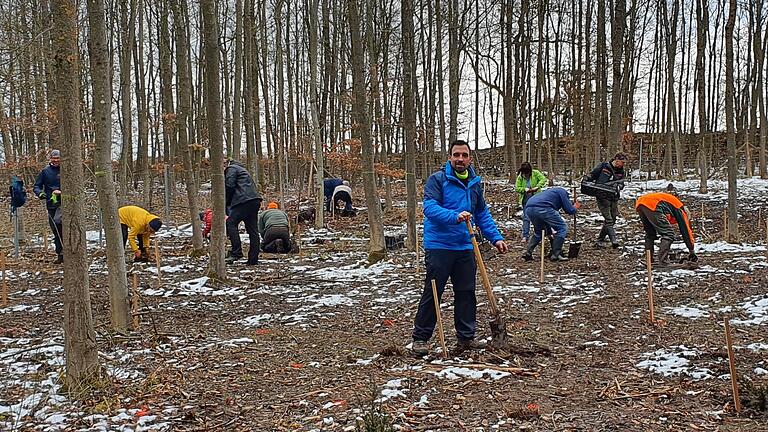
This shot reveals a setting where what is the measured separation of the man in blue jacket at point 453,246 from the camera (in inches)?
214

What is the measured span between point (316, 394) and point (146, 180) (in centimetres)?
1509

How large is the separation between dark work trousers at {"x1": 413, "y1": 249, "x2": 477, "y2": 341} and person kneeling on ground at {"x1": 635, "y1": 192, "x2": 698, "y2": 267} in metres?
4.43

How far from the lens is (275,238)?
12.3 meters

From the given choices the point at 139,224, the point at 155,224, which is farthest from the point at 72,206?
the point at 139,224

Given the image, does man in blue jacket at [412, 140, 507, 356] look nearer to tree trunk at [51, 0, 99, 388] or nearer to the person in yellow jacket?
tree trunk at [51, 0, 99, 388]

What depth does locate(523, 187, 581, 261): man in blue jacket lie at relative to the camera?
410 inches

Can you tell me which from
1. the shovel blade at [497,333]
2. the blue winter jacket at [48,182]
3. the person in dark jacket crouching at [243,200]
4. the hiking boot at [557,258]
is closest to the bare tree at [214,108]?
the person in dark jacket crouching at [243,200]

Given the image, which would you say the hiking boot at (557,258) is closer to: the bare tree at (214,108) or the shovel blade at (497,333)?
the bare tree at (214,108)

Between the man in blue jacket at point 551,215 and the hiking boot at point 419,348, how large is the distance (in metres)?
5.45

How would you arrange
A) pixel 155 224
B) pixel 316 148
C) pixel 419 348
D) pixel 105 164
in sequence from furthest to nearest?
pixel 316 148
pixel 155 224
pixel 105 164
pixel 419 348

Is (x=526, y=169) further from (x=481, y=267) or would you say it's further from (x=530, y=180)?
(x=481, y=267)

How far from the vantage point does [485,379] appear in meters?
4.79

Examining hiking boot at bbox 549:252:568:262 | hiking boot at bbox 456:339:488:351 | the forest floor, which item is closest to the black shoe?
hiking boot at bbox 549:252:568:262

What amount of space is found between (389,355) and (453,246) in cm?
106
